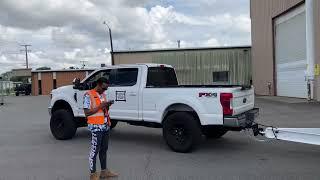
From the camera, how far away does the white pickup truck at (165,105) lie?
30.3ft

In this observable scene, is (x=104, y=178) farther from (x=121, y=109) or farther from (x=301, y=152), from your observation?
(x=301, y=152)

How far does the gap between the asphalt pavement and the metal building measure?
33704 millimetres

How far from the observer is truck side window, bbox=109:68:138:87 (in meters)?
10.8

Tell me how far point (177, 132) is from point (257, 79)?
28523mm

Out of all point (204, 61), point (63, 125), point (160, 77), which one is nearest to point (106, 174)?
point (160, 77)

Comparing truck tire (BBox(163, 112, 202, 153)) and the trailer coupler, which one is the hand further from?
the trailer coupler

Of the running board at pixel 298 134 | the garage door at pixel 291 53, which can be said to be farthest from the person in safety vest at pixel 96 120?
the garage door at pixel 291 53

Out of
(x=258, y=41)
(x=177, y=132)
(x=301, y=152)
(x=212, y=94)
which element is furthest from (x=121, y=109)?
(x=258, y=41)

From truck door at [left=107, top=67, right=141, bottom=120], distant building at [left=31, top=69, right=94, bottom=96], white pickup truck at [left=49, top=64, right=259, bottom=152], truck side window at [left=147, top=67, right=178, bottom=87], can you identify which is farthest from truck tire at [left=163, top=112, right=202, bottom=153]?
distant building at [left=31, top=69, right=94, bottom=96]

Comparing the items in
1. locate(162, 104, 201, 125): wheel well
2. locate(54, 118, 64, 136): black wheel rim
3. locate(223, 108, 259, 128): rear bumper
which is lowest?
locate(54, 118, 64, 136): black wheel rim

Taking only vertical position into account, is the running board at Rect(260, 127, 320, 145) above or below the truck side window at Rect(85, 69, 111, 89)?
below

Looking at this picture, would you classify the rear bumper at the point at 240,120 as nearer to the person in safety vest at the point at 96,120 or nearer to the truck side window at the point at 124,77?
the truck side window at the point at 124,77

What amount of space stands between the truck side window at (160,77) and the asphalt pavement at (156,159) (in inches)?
57.4

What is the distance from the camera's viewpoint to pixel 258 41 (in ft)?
120
